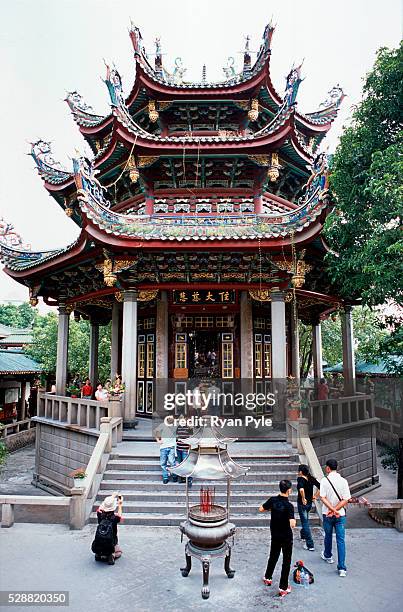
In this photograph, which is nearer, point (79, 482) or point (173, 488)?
point (79, 482)

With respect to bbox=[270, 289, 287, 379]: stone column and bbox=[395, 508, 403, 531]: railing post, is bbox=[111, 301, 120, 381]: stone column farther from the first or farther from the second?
bbox=[395, 508, 403, 531]: railing post

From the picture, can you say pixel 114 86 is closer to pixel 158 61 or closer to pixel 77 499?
pixel 158 61

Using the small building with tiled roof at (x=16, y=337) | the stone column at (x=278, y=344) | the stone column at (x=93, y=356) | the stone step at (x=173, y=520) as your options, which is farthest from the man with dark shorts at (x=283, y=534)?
the small building with tiled roof at (x=16, y=337)

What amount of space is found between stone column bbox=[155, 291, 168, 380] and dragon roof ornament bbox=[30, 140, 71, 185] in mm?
6265

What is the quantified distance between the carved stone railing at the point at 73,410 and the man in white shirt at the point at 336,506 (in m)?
6.18

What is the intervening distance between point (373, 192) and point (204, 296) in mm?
7039

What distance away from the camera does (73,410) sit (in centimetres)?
1221

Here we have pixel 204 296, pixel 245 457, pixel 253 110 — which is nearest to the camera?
pixel 245 457

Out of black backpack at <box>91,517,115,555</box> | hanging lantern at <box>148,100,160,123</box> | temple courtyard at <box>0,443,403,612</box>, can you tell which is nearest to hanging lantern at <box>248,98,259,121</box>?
hanging lantern at <box>148,100,160,123</box>

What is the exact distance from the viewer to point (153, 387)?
14.2 m

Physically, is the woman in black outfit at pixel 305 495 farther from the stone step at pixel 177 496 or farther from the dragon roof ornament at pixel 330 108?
the dragon roof ornament at pixel 330 108

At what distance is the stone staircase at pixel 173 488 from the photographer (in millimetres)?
8270
